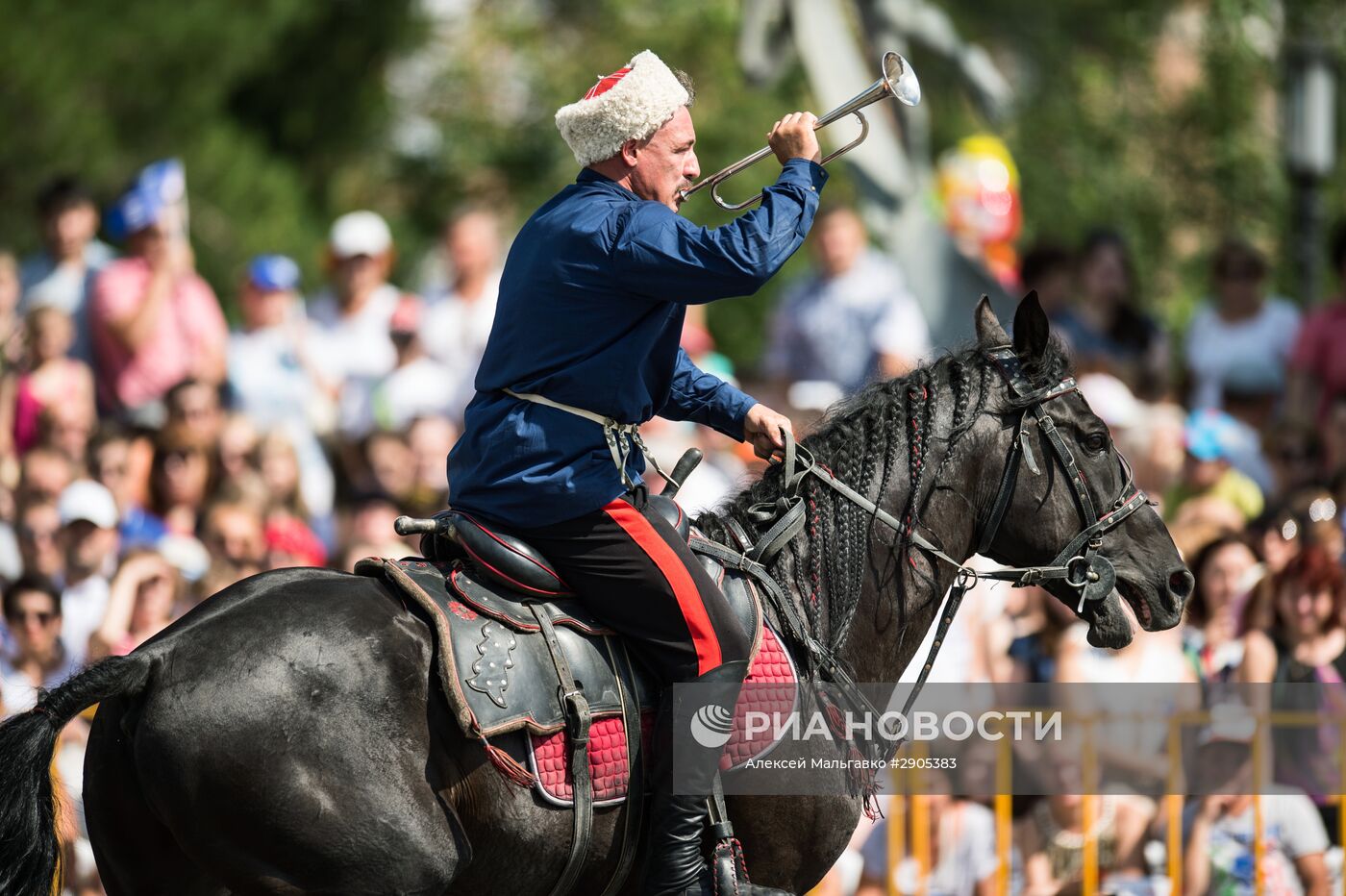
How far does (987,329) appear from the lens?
509 centimetres

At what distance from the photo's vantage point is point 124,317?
32.7 feet

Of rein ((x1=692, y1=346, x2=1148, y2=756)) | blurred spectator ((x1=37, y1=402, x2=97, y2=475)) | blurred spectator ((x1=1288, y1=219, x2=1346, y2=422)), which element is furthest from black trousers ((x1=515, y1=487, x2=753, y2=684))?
blurred spectator ((x1=1288, y1=219, x2=1346, y2=422))

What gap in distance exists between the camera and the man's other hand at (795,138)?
463 cm

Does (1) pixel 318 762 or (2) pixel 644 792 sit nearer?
(1) pixel 318 762

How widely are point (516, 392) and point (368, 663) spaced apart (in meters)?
0.79

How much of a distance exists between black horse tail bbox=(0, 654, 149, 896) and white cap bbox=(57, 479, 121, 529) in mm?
4073

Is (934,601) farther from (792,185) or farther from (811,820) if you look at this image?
(792,185)

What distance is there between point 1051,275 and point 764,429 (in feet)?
20.4

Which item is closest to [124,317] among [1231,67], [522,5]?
[1231,67]

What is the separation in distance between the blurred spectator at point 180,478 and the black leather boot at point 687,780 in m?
4.90

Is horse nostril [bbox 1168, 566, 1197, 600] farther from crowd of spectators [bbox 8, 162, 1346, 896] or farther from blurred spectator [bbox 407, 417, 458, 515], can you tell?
blurred spectator [bbox 407, 417, 458, 515]

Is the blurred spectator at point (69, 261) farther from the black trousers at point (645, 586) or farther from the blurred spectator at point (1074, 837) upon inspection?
the black trousers at point (645, 586)

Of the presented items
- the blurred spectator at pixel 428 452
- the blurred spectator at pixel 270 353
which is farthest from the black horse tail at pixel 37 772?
the blurred spectator at pixel 270 353

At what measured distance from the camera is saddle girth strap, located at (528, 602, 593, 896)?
14.7ft
